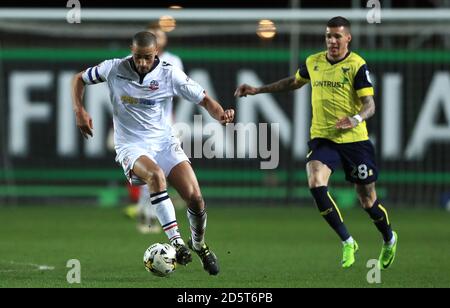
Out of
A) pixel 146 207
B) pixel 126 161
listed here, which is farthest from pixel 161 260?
pixel 146 207

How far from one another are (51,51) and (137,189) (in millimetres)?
3083

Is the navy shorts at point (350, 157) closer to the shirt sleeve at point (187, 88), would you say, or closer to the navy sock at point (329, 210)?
the navy sock at point (329, 210)

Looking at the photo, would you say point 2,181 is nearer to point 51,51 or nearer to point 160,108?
point 51,51

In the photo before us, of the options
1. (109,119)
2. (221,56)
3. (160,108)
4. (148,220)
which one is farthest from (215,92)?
(160,108)

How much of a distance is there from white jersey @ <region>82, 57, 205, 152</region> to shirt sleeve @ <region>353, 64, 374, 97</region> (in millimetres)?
1714

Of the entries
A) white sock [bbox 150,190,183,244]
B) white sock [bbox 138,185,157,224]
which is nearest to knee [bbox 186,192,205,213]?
white sock [bbox 150,190,183,244]

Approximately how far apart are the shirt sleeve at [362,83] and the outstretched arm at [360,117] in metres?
0.05

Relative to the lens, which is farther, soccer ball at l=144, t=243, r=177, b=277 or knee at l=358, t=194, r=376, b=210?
knee at l=358, t=194, r=376, b=210

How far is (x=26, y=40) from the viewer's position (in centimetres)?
2070

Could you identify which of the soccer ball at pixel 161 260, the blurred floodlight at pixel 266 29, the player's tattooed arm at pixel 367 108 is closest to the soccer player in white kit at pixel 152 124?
the soccer ball at pixel 161 260

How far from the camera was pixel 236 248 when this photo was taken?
13.5 meters

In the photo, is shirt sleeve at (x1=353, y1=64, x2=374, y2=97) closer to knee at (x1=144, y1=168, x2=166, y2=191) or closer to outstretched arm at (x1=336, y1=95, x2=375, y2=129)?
outstretched arm at (x1=336, y1=95, x2=375, y2=129)

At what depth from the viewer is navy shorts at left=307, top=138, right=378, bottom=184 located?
11.5m
